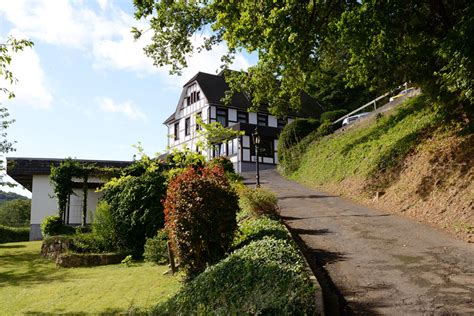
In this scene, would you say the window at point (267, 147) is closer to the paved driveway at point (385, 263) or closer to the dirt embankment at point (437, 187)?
the dirt embankment at point (437, 187)

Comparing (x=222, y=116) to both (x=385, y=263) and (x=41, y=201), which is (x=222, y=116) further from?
(x=385, y=263)

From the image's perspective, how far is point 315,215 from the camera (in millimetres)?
14148

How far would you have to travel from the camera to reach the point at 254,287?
5953 millimetres

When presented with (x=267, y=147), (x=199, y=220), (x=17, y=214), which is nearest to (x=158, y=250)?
(x=199, y=220)

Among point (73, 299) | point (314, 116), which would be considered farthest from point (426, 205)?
point (314, 116)

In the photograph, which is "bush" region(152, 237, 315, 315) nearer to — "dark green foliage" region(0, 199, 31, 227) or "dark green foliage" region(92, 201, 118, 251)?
"dark green foliage" region(92, 201, 118, 251)

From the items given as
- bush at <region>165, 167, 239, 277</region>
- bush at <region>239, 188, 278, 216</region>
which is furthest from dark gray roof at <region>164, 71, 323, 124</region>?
bush at <region>165, 167, 239, 277</region>

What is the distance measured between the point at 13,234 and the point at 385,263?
26819mm

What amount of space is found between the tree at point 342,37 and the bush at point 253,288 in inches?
235

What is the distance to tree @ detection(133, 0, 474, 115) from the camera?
1106cm

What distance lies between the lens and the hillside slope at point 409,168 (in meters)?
12.0

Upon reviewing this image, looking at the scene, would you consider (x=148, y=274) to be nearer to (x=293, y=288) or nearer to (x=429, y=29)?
(x=293, y=288)

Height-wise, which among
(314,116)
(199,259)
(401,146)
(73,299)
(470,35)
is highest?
(314,116)

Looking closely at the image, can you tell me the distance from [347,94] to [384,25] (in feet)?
122
